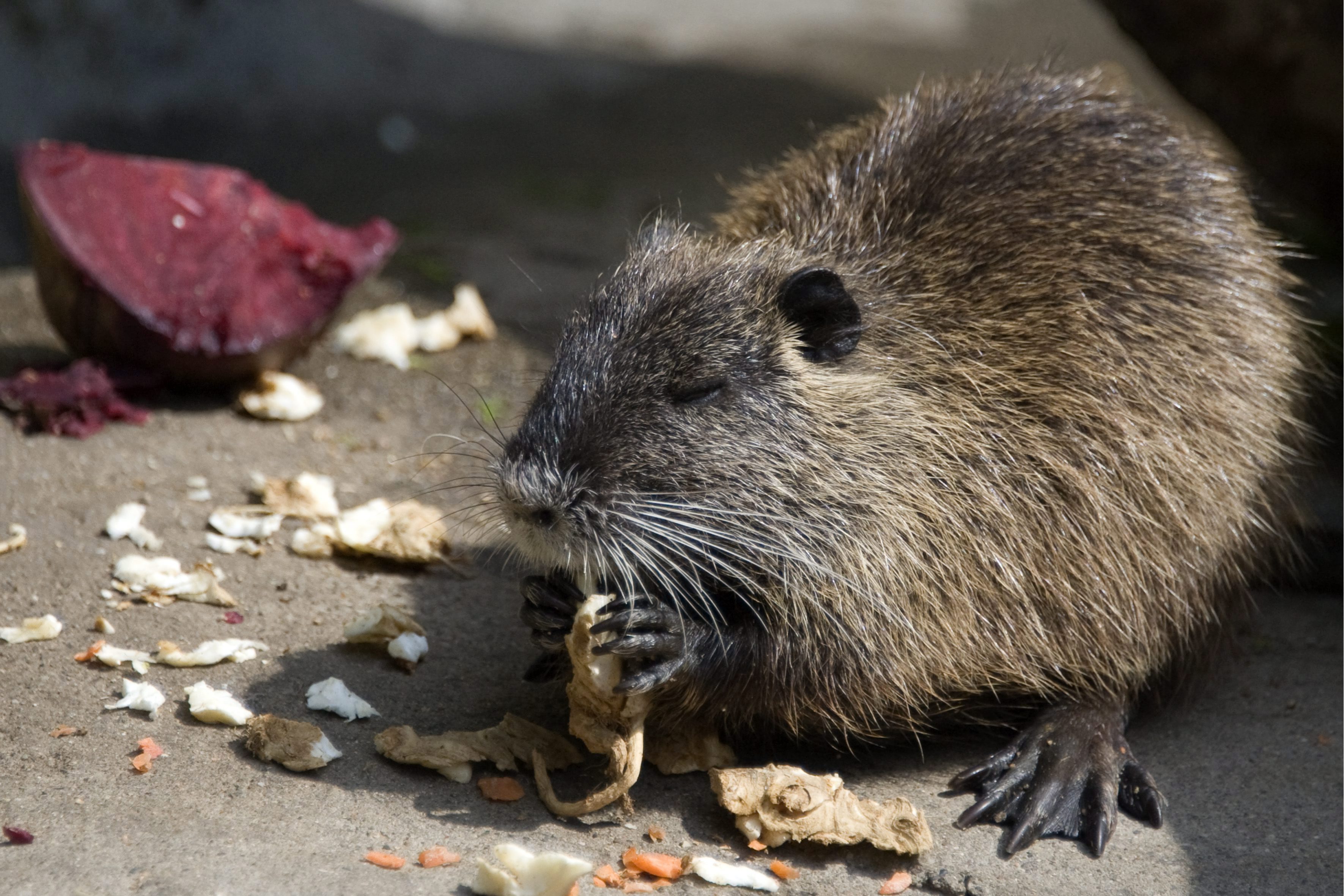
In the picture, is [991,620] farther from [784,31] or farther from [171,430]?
[784,31]

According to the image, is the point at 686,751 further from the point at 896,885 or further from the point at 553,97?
the point at 553,97

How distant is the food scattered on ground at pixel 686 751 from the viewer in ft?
11.0

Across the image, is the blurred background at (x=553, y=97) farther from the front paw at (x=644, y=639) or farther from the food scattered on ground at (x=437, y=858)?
the food scattered on ground at (x=437, y=858)

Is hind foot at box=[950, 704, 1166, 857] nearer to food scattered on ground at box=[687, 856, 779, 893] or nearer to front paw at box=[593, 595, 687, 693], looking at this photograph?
food scattered on ground at box=[687, 856, 779, 893]

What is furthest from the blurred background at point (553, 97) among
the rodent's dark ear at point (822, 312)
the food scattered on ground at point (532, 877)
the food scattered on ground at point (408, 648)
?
the food scattered on ground at point (532, 877)

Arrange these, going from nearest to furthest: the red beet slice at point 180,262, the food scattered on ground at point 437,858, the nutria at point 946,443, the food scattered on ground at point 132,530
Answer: the food scattered on ground at point 437,858, the nutria at point 946,443, the food scattered on ground at point 132,530, the red beet slice at point 180,262

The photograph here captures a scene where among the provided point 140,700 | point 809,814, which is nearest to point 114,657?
point 140,700

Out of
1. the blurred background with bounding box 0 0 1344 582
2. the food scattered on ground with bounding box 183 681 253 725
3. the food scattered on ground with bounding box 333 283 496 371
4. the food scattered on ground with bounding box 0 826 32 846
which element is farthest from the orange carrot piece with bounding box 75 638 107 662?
the food scattered on ground with bounding box 333 283 496 371

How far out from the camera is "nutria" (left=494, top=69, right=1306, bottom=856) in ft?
10.2

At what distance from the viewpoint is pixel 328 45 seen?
8.64m

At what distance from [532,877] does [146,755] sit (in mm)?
989

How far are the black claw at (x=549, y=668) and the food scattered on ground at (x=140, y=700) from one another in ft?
3.11

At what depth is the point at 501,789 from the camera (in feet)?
10.3

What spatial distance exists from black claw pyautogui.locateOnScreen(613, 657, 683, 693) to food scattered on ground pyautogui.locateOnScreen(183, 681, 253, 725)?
940mm
